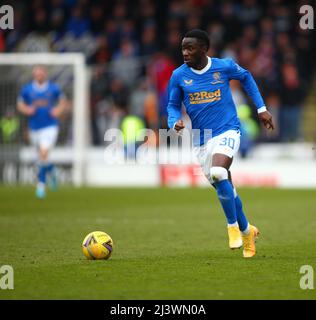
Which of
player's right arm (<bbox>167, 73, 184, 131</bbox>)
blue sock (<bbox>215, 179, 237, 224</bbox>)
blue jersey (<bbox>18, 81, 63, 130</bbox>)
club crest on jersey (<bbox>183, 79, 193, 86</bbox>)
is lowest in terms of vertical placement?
blue sock (<bbox>215, 179, 237, 224</bbox>)

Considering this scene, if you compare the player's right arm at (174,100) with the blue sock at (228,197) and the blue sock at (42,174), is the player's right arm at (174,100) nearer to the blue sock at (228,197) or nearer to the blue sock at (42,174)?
the blue sock at (228,197)

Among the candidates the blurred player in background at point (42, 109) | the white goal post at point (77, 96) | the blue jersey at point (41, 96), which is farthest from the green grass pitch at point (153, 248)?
the white goal post at point (77, 96)

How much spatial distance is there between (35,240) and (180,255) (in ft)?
7.91

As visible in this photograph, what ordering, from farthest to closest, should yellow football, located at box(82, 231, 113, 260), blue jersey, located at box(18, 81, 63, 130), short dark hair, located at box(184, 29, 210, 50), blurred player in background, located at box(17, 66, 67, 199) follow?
blue jersey, located at box(18, 81, 63, 130), blurred player in background, located at box(17, 66, 67, 199), short dark hair, located at box(184, 29, 210, 50), yellow football, located at box(82, 231, 113, 260)

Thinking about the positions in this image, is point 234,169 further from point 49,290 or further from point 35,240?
point 49,290

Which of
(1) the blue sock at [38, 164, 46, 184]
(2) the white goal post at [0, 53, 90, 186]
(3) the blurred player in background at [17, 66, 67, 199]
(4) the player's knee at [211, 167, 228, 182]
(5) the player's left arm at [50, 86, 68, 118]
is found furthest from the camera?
(2) the white goal post at [0, 53, 90, 186]

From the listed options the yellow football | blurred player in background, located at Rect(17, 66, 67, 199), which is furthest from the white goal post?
the yellow football

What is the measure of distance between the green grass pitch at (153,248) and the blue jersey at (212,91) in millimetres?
1462

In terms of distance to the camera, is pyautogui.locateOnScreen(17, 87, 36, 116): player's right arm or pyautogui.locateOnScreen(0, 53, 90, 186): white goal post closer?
pyautogui.locateOnScreen(17, 87, 36, 116): player's right arm

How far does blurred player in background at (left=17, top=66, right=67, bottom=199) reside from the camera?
19.9 metres

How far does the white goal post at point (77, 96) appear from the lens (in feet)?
76.9

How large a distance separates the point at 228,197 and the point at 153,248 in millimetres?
1486

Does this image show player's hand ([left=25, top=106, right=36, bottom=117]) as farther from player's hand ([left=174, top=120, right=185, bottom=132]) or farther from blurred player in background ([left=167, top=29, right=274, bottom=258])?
player's hand ([left=174, top=120, right=185, bottom=132])
